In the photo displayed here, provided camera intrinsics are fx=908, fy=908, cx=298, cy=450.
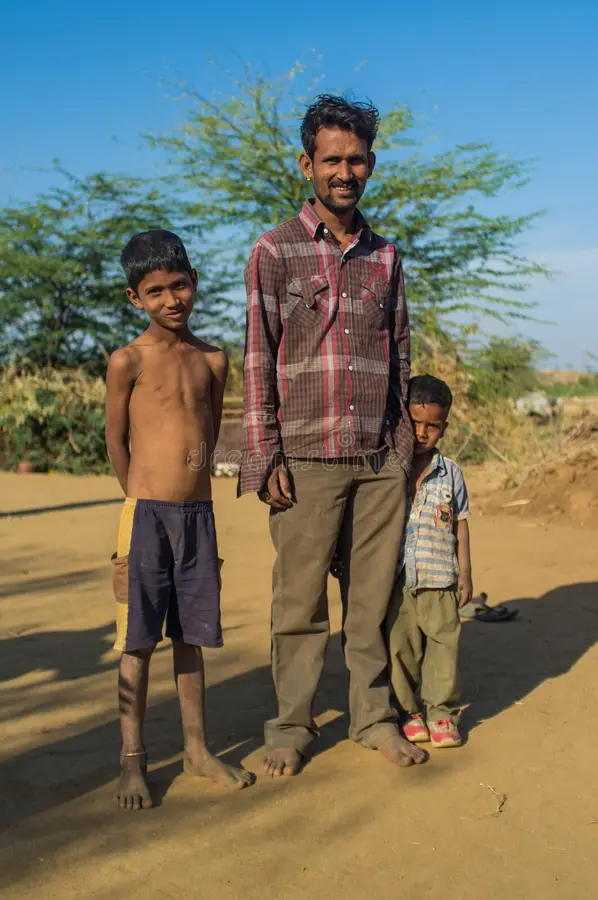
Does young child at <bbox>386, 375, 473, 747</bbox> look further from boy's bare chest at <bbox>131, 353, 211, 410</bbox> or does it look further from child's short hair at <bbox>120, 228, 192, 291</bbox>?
child's short hair at <bbox>120, 228, 192, 291</bbox>

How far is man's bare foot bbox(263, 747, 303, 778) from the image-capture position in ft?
9.71

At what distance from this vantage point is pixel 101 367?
15.1 m

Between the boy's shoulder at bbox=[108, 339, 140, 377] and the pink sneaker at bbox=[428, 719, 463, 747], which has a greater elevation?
the boy's shoulder at bbox=[108, 339, 140, 377]

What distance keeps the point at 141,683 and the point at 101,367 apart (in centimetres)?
1270

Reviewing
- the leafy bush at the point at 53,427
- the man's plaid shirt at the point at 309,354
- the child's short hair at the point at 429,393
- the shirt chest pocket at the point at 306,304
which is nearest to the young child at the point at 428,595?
the child's short hair at the point at 429,393

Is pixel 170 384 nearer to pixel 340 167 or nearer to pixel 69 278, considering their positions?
pixel 340 167

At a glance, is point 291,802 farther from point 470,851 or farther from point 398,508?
point 398,508

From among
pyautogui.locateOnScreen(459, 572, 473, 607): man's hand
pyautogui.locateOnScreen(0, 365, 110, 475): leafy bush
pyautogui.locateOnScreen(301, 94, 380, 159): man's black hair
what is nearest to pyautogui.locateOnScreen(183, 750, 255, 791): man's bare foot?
pyautogui.locateOnScreen(459, 572, 473, 607): man's hand

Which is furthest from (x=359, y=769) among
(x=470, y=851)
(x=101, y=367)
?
(x=101, y=367)

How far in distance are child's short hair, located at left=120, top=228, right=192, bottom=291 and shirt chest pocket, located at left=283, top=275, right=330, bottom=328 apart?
1.22 ft

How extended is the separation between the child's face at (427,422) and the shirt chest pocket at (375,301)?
0.33 meters

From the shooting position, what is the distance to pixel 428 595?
10.9ft

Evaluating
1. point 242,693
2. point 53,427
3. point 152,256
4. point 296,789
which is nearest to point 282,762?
point 296,789

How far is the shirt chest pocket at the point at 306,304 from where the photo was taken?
10.1ft
